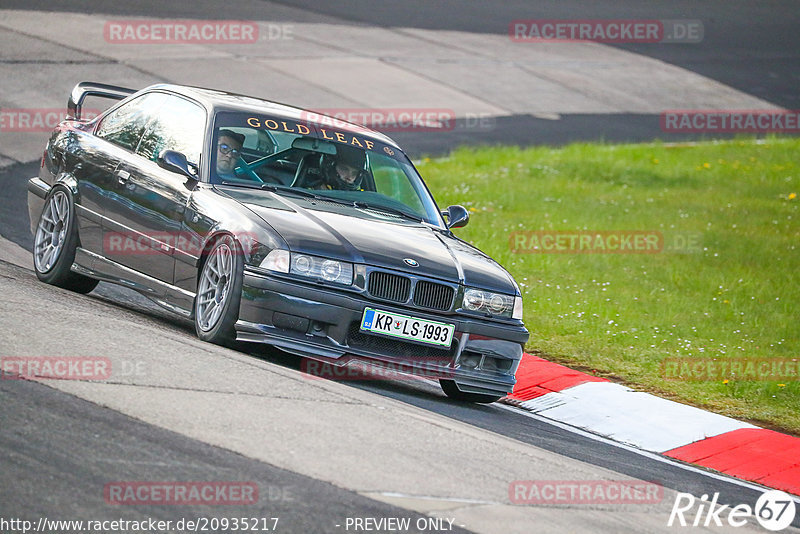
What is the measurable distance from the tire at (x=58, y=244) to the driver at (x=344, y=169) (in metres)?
1.91

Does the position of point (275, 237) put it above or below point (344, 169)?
below

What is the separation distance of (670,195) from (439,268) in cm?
1170

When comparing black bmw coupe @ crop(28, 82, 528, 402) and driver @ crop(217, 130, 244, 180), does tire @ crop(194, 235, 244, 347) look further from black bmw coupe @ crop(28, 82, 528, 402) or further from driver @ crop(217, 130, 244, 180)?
driver @ crop(217, 130, 244, 180)

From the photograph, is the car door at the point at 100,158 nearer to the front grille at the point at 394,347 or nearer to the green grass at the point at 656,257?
the front grille at the point at 394,347

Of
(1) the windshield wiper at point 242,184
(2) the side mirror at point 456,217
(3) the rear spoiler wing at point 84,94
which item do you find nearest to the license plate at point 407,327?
(1) the windshield wiper at point 242,184

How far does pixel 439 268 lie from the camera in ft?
25.1

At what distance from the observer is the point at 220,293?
296 inches

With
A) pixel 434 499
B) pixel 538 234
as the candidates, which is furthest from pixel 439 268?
pixel 538 234

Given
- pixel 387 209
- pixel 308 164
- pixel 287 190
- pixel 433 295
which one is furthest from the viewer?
pixel 387 209

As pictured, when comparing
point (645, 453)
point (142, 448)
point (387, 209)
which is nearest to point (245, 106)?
point (387, 209)

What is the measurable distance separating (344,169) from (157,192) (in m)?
1.33

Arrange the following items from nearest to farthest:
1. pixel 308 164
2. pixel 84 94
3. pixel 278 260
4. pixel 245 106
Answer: pixel 278 260
pixel 308 164
pixel 245 106
pixel 84 94

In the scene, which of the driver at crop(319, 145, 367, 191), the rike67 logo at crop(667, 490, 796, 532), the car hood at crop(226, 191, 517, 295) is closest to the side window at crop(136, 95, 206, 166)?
the car hood at crop(226, 191, 517, 295)

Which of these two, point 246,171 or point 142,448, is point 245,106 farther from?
point 142,448
